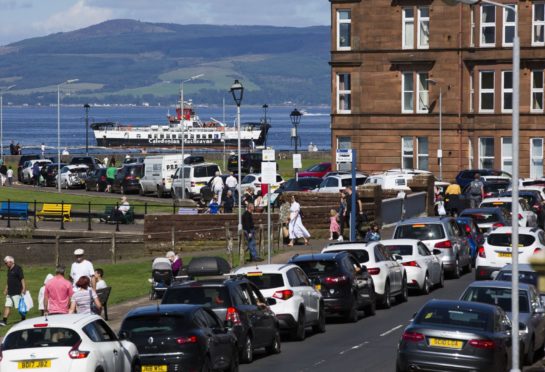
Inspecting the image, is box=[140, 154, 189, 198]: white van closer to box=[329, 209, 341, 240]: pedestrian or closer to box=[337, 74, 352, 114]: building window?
box=[337, 74, 352, 114]: building window

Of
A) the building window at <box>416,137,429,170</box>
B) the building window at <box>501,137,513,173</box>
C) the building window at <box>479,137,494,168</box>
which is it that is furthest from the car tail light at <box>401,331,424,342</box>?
the building window at <box>416,137,429,170</box>

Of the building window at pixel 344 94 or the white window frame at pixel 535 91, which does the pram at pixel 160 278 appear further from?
the building window at pixel 344 94

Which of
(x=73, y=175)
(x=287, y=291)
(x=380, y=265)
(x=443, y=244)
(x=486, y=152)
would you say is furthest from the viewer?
(x=73, y=175)

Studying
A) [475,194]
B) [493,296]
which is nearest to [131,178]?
[475,194]

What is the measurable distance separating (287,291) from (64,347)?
28.3ft

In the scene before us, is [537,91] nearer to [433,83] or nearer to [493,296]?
[433,83]

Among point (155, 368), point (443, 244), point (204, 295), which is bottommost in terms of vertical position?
point (155, 368)

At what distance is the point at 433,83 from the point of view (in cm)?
7425

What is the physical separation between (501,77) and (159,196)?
19.6 m

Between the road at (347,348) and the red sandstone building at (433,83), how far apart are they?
4065 cm

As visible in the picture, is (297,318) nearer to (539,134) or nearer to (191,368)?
(191,368)

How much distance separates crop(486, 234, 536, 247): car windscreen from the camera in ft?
120

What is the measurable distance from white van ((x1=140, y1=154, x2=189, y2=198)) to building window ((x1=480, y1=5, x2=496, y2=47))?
17611 mm

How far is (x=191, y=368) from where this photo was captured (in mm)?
20953
